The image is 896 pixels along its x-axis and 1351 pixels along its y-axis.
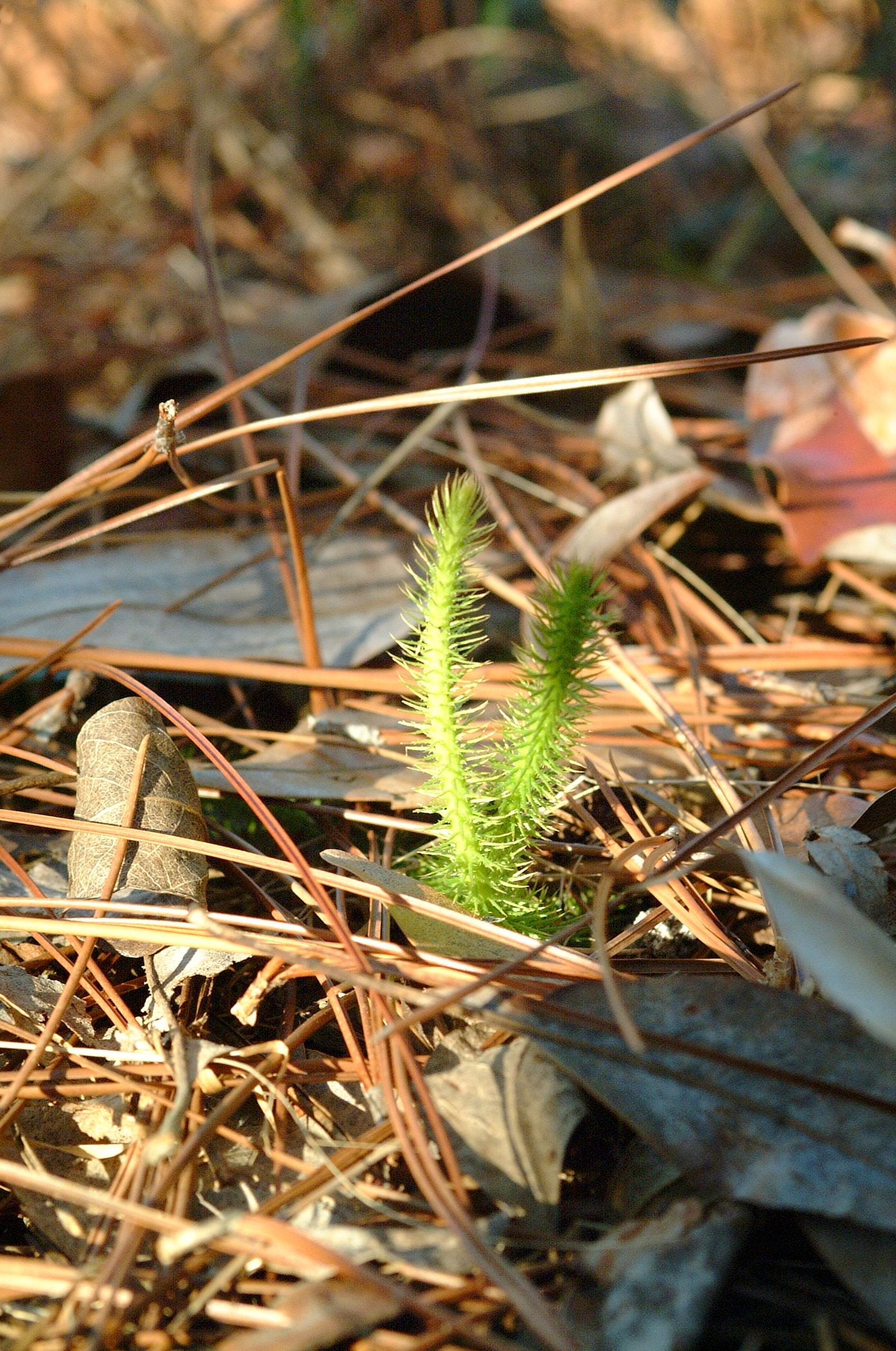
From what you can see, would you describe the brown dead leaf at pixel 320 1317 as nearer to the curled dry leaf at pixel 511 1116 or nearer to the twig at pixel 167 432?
the curled dry leaf at pixel 511 1116

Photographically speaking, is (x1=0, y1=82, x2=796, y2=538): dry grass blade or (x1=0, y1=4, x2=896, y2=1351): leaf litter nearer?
(x1=0, y1=4, x2=896, y2=1351): leaf litter

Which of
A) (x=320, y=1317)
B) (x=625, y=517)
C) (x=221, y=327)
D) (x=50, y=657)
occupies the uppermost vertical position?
(x=221, y=327)

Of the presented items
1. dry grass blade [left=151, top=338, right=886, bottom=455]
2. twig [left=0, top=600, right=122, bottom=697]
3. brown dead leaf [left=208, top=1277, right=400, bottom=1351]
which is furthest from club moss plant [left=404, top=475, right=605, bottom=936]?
twig [left=0, top=600, right=122, bottom=697]

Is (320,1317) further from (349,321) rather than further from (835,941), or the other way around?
(349,321)

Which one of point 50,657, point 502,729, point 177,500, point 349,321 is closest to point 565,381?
point 349,321

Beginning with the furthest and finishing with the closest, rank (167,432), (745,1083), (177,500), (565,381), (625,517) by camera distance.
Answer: (625,517), (177,500), (167,432), (565,381), (745,1083)

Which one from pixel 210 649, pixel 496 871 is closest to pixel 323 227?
pixel 210 649

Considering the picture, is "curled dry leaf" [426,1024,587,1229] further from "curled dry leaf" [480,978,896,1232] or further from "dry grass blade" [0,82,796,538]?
"dry grass blade" [0,82,796,538]
